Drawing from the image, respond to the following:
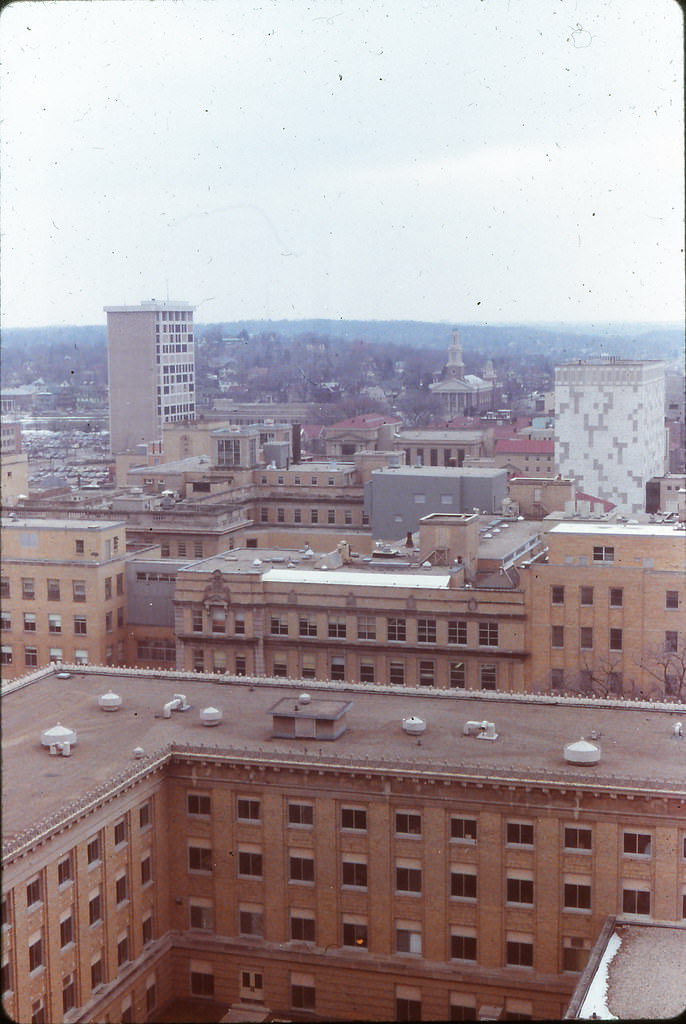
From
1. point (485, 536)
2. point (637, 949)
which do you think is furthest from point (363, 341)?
point (637, 949)

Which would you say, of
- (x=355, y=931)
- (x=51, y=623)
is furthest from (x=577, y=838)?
(x=51, y=623)

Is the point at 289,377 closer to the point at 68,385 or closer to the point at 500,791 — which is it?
the point at 68,385

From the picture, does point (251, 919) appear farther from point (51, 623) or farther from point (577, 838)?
point (51, 623)

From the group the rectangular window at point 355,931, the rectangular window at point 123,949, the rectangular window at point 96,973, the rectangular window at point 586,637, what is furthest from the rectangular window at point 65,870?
the rectangular window at point 586,637

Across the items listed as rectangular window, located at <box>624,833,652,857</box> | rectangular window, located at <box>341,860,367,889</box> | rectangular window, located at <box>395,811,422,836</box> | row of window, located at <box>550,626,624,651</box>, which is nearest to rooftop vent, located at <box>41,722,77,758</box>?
rectangular window, located at <box>341,860,367,889</box>

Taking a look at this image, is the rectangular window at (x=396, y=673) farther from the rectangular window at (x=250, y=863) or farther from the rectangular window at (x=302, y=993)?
the rectangular window at (x=302, y=993)
